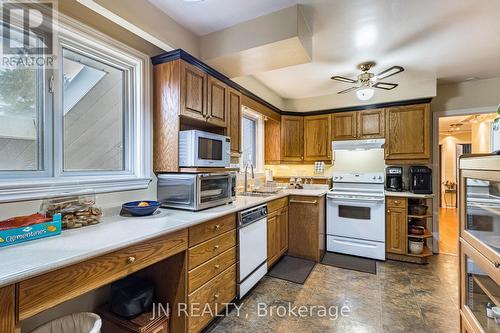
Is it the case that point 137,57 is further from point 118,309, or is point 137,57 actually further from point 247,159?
point 247,159

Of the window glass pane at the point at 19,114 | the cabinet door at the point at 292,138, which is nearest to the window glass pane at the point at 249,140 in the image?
the cabinet door at the point at 292,138

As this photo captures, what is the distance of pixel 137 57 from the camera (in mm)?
2031

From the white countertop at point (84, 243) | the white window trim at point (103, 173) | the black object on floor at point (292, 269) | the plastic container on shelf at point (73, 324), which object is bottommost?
the black object on floor at point (292, 269)

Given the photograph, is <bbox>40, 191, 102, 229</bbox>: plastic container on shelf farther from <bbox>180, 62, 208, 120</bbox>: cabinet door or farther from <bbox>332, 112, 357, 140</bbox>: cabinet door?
<bbox>332, 112, 357, 140</bbox>: cabinet door

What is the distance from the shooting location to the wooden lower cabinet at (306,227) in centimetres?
325

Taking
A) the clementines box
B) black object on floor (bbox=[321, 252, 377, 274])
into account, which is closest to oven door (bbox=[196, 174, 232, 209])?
the clementines box

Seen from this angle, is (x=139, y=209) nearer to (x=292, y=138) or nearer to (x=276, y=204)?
(x=276, y=204)

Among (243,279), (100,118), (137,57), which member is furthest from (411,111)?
(100,118)

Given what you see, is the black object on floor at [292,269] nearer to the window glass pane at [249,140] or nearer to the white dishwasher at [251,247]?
the white dishwasher at [251,247]

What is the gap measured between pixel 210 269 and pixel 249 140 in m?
2.53

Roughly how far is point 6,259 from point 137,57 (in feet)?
5.53

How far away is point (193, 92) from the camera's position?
6.96ft

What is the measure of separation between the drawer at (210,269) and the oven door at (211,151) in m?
0.78

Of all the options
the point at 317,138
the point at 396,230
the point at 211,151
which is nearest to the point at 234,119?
the point at 211,151
